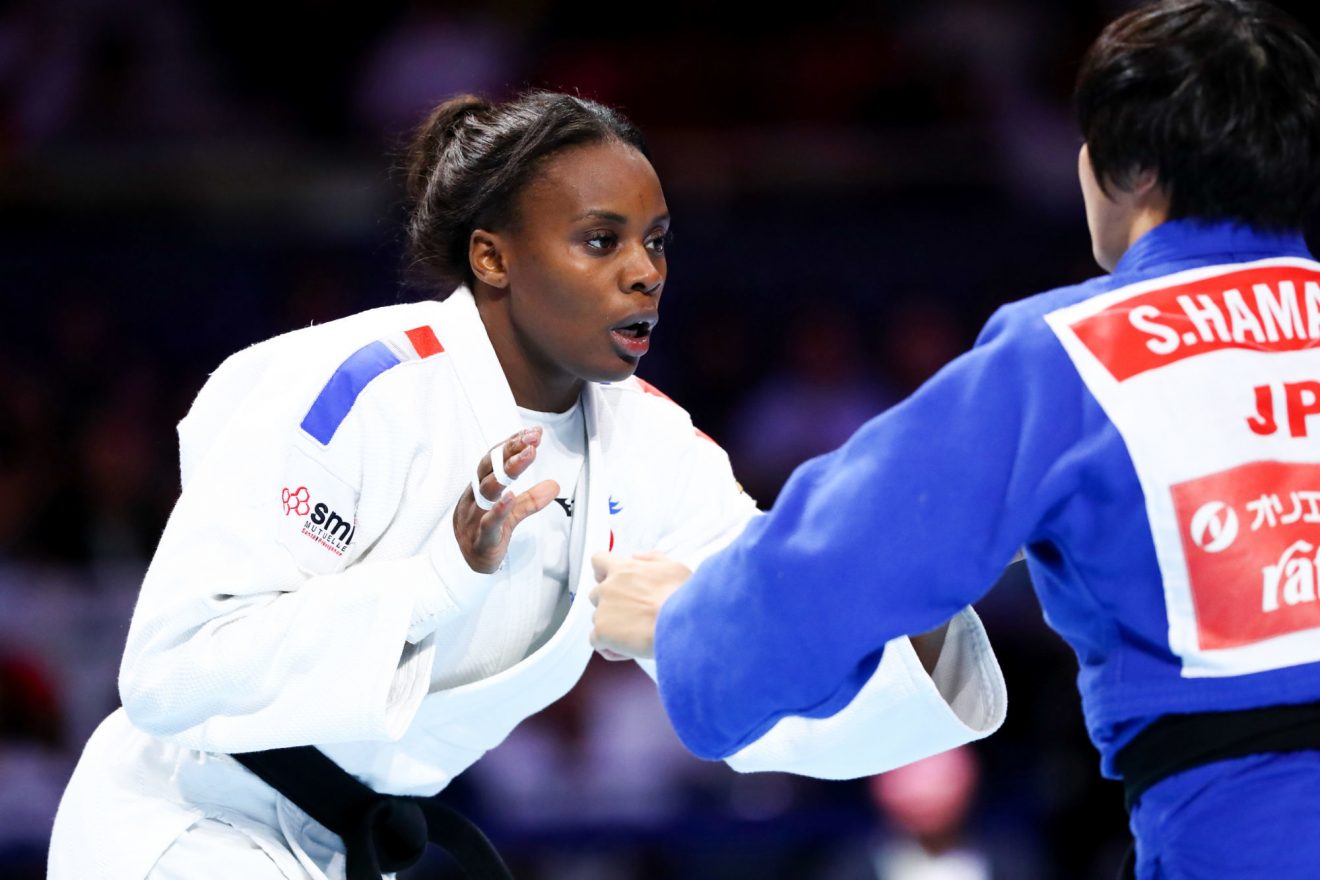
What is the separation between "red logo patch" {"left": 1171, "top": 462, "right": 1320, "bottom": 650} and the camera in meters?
2.06

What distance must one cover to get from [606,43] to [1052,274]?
256 centimetres

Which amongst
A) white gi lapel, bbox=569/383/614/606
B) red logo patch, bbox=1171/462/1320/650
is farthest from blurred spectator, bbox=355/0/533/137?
red logo patch, bbox=1171/462/1320/650

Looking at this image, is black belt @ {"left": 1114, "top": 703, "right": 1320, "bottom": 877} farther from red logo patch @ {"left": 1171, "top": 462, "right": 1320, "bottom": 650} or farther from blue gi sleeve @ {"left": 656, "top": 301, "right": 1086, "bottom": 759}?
blue gi sleeve @ {"left": 656, "top": 301, "right": 1086, "bottom": 759}

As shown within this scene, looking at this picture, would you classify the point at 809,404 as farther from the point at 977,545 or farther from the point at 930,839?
the point at 977,545

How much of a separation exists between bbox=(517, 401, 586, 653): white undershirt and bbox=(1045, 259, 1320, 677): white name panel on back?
1273 mm

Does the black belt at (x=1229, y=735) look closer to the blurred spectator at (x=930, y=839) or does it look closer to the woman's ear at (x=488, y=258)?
the woman's ear at (x=488, y=258)

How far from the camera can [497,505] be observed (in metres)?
2.65

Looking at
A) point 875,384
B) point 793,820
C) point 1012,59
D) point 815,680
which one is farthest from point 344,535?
point 1012,59

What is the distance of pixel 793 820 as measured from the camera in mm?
5750

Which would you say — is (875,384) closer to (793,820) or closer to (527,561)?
(793,820)

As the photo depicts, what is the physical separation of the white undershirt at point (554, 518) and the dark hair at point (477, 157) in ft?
1.12

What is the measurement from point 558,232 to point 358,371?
0.46 meters

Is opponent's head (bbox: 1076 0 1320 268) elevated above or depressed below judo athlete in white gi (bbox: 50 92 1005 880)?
above

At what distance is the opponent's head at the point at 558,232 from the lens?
9.99ft
